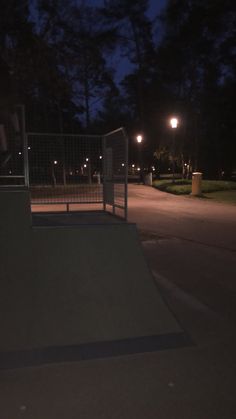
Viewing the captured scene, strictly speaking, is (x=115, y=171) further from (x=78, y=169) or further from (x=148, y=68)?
(x=148, y=68)

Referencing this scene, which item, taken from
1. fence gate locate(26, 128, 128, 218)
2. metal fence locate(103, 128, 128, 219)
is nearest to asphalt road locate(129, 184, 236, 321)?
metal fence locate(103, 128, 128, 219)

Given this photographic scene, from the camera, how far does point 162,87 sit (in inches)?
1721

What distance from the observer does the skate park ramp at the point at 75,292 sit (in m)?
5.14

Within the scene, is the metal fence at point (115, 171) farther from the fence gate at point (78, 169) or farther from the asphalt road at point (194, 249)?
the asphalt road at point (194, 249)

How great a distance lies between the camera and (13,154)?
667cm

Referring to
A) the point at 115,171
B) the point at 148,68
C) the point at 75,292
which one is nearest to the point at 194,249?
the point at 115,171

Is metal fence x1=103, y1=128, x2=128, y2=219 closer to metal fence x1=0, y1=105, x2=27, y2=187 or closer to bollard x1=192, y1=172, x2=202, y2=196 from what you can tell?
metal fence x1=0, y1=105, x2=27, y2=187

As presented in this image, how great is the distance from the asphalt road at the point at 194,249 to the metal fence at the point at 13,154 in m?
2.95

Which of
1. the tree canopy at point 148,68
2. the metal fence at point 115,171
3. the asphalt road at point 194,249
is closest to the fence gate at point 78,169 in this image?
the metal fence at point 115,171

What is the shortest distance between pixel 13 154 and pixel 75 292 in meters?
2.28

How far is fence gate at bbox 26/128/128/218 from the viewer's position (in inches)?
281

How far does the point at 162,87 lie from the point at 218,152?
1122 centimetres

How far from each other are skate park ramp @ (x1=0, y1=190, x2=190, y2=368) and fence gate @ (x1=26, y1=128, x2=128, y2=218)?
46.2 inches

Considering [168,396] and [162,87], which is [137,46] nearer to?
[162,87]
